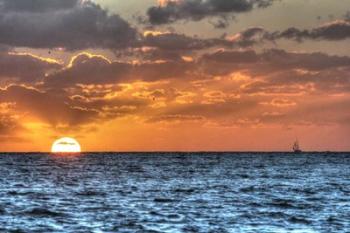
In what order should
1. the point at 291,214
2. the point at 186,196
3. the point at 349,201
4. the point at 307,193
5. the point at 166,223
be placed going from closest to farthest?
the point at 166,223, the point at 291,214, the point at 349,201, the point at 186,196, the point at 307,193

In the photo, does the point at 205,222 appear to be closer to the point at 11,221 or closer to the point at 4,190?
the point at 11,221

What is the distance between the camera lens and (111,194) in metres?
63.0

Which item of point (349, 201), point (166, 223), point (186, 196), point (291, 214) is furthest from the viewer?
point (186, 196)

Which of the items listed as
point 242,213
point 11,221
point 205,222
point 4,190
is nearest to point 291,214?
point 242,213

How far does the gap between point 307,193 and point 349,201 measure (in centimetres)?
998

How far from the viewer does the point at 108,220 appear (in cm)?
4166

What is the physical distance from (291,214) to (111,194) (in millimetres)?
22278

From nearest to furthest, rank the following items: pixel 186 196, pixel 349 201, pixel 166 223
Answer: pixel 166 223 → pixel 349 201 → pixel 186 196

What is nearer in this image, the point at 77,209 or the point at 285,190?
the point at 77,209

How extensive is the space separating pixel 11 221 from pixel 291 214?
792 inches

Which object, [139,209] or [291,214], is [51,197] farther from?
[291,214]

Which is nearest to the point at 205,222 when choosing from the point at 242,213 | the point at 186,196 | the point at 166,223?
the point at 166,223

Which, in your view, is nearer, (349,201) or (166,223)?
(166,223)

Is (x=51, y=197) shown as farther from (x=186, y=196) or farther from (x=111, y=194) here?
(x=186, y=196)
